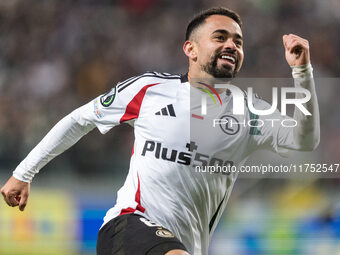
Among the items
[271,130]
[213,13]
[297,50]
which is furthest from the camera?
[213,13]

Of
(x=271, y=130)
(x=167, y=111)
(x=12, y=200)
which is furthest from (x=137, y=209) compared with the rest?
(x=271, y=130)

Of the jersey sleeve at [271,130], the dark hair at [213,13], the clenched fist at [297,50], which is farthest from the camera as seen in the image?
the dark hair at [213,13]

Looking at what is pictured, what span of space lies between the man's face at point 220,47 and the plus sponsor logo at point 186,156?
54 cm

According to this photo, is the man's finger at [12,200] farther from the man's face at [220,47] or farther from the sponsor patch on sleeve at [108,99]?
the man's face at [220,47]

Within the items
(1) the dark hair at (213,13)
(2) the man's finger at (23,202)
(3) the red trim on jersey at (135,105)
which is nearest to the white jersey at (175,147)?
(3) the red trim on jersey at (135,105)

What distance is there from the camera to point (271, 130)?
14.1 feet

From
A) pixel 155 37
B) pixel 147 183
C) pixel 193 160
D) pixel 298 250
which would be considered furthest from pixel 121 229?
pixel 155 37

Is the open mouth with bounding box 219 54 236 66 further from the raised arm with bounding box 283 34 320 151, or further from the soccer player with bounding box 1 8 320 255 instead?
the raised arm with bounding box 283 34 320 151

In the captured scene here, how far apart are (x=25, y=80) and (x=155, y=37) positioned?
223 cm

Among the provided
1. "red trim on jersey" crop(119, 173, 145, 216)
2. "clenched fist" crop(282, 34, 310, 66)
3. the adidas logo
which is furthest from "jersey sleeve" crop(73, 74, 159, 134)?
"clenched fist" crop(282, 34, 310, 66)

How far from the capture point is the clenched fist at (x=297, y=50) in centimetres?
380

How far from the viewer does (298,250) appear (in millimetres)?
7156

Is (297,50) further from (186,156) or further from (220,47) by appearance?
(186,156)

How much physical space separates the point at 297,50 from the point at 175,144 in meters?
0.98
